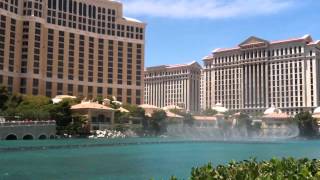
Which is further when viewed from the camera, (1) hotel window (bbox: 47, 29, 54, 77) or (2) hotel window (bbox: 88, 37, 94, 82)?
(2) hotel window (bbox: 88, 37, 94, 82)

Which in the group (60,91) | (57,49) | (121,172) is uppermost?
(57,49)

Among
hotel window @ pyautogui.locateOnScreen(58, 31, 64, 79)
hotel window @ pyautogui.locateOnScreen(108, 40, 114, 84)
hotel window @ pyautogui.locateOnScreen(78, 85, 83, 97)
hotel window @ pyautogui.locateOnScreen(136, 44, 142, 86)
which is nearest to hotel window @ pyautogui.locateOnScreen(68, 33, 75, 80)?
hotel window @ pyautogui.locateOnScreen(58, 31, 64, 79)

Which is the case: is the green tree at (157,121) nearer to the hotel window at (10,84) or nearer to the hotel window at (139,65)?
the hotel window at (139,65)

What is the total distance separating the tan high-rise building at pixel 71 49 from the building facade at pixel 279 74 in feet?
181

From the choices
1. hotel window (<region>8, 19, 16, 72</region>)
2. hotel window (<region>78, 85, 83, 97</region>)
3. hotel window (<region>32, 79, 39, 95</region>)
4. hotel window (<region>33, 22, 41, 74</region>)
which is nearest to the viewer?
hotel window (<region>8, 19, 16, 72</region>)

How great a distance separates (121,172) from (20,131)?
56.8m

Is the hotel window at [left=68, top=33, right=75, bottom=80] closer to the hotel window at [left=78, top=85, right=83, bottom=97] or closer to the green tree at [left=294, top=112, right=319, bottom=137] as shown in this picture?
the hotel window at [left=78, top=85, right=83, bottom=97]

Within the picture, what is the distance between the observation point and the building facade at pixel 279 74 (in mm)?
180750

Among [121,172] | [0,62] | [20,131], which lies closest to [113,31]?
[0,62]

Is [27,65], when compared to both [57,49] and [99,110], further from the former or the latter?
[99,110]

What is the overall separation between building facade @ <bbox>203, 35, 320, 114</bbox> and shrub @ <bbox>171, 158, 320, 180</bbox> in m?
171

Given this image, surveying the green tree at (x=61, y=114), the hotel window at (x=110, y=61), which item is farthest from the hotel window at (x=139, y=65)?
the green tree at (x=61, y=114)

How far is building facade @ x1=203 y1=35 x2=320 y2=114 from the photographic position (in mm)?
180750

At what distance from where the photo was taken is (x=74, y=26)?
150 meters
